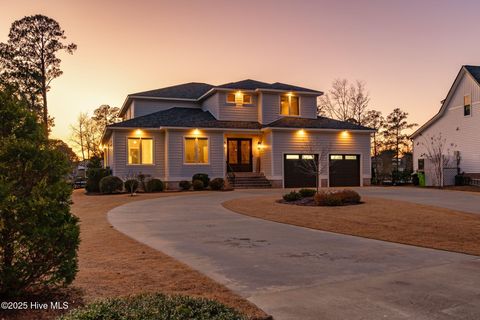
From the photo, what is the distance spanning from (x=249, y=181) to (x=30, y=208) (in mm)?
22356

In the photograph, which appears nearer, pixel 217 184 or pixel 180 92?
pixel 217 184

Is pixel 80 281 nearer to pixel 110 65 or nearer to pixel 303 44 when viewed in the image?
pixel 303 44

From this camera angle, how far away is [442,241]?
7820mm

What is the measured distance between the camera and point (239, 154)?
89.9 feet

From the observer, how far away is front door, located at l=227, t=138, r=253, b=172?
89.4 ft

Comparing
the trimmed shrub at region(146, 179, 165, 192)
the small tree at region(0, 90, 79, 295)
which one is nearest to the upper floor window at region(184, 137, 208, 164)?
the trimmed shrub at region(146, 179, 165, 192)

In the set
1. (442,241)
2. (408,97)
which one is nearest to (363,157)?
(408,97)

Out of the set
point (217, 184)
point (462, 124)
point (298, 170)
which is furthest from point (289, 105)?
point (462, 124)

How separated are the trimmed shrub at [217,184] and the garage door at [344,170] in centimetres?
846

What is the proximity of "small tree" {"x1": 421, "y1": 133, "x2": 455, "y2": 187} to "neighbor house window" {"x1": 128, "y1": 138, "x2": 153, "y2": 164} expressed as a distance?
66.0 ft

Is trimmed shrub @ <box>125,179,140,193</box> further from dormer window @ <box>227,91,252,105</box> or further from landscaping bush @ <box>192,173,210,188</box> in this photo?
dormer window @ <box>227,91,252,105</box>

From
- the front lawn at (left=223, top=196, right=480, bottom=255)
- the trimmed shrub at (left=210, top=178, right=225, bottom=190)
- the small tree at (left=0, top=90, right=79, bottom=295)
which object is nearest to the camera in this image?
the small tree at (left=0, top=90, right=79, bottom=295)

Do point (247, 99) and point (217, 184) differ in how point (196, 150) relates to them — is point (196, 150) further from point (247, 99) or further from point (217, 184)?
point (247, 99)

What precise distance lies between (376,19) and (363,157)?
11.0 m
